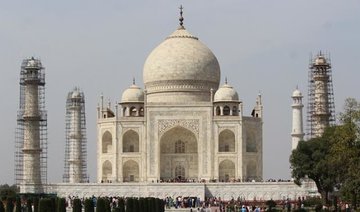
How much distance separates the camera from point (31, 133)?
42.9 m

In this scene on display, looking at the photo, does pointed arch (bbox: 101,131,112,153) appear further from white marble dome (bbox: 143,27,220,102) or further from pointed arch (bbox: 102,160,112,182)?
white marble dome (bbox: 143,27,220,102)

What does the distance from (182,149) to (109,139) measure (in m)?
3.68

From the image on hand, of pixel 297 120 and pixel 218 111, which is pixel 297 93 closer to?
pixel 297 120

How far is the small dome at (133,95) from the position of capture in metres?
45.6

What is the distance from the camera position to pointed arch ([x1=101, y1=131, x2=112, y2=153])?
45125 millimetres

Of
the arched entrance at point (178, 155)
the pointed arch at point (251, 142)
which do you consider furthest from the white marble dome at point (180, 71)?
the pointed arch at point (251, 142)

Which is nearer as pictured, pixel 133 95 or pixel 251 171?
pixel 251 171

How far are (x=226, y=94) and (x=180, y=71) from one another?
9.44 feet

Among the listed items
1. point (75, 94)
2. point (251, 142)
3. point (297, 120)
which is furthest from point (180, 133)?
point (75, 94)

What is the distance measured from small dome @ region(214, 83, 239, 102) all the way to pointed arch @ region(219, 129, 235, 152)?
5.62 feet

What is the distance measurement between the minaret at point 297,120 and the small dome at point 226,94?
284 cm

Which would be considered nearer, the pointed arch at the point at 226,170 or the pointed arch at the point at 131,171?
the pointed arch at the point at 226,170

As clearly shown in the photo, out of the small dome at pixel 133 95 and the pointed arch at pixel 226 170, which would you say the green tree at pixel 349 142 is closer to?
the pointed arch at pixel 226 170

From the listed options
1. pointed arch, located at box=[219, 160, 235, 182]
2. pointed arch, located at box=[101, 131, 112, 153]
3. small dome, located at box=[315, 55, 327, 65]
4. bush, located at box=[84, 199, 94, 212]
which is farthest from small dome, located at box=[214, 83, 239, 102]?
bush, located at box=[84, 199, 94, 212]
